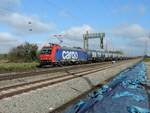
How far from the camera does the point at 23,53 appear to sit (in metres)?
74.7

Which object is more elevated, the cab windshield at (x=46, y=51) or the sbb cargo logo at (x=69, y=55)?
the cab windshield at (x=46, y=51)

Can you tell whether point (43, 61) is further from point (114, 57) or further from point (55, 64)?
point (114, 57)

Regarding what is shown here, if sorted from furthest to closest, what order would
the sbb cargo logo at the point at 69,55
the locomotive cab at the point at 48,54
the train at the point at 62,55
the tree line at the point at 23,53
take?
the tree line at the point at 23,53 < the sbb cargo logo at the point at 69,55 < the train at the point at 62,55 < the locomotive cab at the point at 48,54

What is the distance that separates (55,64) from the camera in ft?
148

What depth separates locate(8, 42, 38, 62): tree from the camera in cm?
7077

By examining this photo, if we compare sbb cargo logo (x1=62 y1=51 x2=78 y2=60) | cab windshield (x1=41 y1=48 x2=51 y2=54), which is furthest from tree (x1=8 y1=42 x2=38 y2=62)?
cab windshield (x1=41 y1=48 x2=51 y2=54)

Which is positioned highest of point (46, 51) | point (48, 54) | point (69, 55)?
point (46, 51)

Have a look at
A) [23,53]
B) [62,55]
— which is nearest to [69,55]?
[62,55]

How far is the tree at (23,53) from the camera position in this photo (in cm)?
7077

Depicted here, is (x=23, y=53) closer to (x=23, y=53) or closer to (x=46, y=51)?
(x=23, y=53)

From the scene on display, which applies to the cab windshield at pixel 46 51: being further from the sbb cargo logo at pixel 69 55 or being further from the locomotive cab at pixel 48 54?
the sbb cargo logo at pixel 69 55

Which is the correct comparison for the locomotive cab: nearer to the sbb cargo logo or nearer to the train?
the train

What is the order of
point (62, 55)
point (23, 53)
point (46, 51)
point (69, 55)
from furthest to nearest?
point (23, 53) → point (69, 55) → point (62, 55) → point (46, 51)

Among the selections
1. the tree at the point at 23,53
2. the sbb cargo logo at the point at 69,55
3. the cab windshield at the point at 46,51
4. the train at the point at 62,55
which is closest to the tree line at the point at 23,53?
the tree at the point at 23,53
